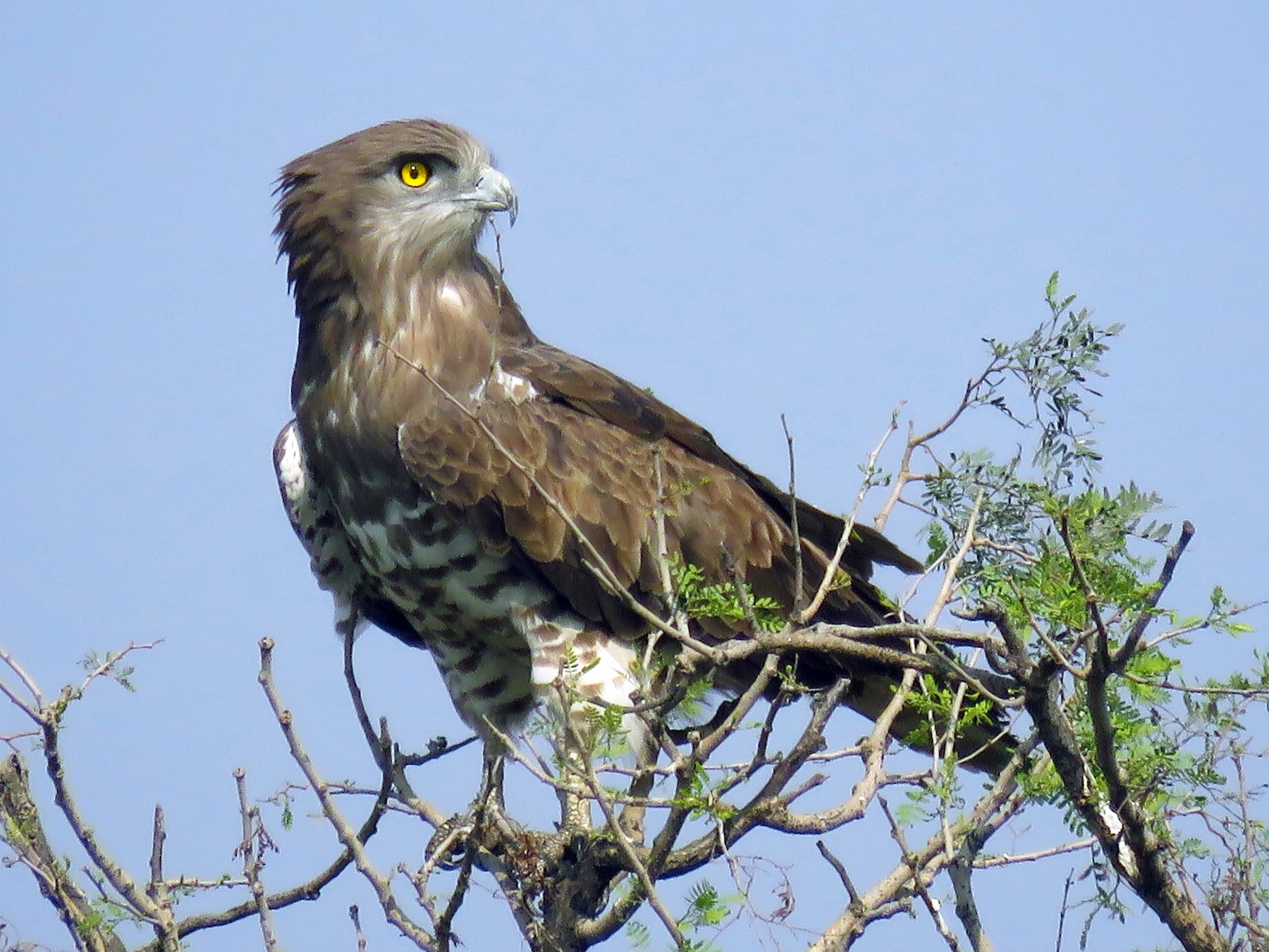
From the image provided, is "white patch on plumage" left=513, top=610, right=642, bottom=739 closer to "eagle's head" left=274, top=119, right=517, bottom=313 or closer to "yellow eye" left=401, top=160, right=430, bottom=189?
"eagle's head" left=274, top=119, right=517, bottom=313

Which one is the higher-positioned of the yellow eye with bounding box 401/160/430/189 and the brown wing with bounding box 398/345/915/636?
the yellow eye with bounding box 401/160/430/189

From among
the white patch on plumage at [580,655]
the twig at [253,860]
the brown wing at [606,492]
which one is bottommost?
the twig at [253,860]

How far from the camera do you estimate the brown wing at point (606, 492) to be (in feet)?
21.4

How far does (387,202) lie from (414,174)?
201mm

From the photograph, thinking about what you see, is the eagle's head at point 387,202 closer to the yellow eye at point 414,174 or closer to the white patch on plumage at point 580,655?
the yellow eye at point 414,174

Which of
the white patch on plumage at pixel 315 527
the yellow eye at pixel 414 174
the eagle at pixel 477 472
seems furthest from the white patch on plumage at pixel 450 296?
the white patch on plumage at pixel 315 527

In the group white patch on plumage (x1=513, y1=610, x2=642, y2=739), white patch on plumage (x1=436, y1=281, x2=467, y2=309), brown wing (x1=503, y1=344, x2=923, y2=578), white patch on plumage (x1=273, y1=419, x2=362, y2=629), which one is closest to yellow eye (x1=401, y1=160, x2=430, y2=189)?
white patch on plumage (x1=436, y1=281, x2=467, y2=309)

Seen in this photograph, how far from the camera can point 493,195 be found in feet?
22.8

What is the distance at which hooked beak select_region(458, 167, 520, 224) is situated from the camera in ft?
22.8

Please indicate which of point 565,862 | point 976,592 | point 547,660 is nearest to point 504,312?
point 547,660

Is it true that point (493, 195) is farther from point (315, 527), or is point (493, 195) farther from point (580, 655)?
point (580, 655)

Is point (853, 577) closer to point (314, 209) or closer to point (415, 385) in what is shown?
point (415, 385)

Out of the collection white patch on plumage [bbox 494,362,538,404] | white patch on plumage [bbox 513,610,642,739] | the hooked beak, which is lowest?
white patch on plumage [bbox 513,610,642,739]

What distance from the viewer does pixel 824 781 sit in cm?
448
